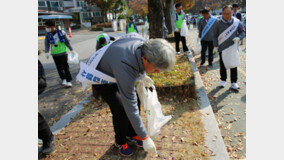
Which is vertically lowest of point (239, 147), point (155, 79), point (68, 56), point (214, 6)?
point (239, 147)

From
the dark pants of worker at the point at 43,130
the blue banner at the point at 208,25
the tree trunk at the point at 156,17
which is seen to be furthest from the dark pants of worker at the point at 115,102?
the blue banner at the point at 208,25

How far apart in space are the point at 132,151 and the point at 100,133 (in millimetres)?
750

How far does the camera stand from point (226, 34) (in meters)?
4.14

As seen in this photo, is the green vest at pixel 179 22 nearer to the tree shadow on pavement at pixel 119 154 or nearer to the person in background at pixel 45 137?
the tree shadow on pavement at pixel 119 154

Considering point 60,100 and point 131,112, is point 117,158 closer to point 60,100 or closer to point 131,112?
point 131,112

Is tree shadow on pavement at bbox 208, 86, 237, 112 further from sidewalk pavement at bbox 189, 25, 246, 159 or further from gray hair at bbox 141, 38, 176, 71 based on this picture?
gray hair at bbox 141, 38, 176, 71

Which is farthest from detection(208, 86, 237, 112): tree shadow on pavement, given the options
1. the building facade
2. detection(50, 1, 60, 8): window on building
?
detection(50, 1, 60, 8): window on building

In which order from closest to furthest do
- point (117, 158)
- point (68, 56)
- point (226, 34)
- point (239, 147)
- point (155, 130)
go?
point (155, 130), point (117, 158), point (239, 147), point (226, 34), point (68, 56)

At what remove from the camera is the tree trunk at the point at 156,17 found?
229 inches

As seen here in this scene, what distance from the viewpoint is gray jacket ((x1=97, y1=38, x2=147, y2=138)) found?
1709 millimetres

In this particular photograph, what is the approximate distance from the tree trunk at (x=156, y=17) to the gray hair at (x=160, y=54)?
14.6 feet

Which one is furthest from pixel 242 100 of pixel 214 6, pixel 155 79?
pixel 214 6

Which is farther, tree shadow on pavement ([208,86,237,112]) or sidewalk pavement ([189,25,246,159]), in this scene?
tree shadow on pavement ([208,86,237,112])

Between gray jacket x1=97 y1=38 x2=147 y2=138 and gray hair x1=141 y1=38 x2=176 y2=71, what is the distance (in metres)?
0.14
